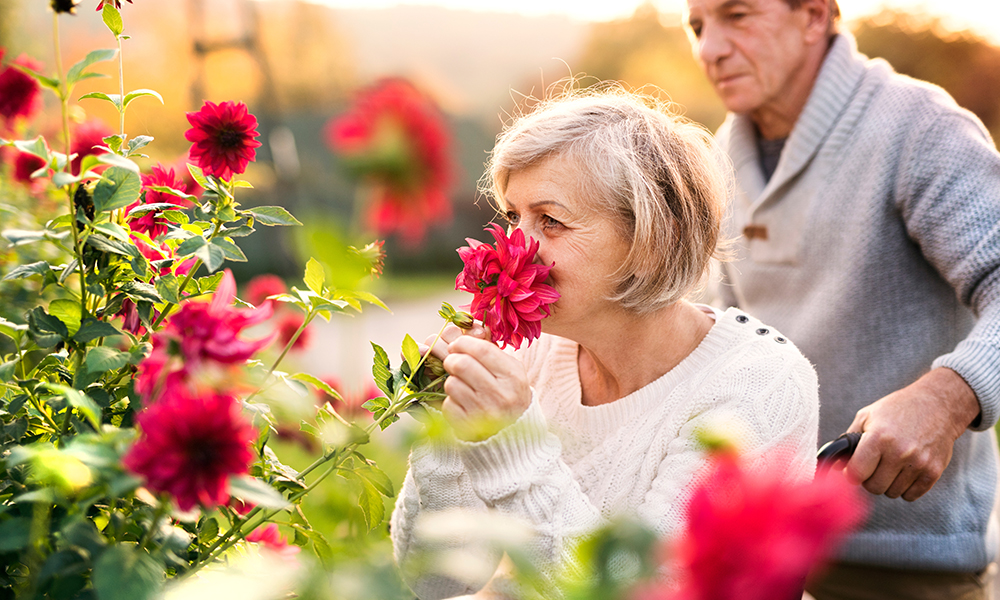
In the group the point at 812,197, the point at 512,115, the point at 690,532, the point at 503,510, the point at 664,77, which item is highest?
the point at 690,532

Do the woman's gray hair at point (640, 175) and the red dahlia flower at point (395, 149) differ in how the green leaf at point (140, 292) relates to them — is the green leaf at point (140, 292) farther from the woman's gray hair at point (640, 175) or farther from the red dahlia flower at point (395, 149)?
the woman's gray hair at point (640, 175)

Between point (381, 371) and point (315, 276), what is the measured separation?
0.63ft

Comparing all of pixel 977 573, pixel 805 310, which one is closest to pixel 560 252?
pixel 805 310

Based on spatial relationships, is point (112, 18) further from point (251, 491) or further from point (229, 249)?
point (251, 491)

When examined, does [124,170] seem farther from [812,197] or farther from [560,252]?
[812,197]

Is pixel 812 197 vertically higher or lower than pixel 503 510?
higher

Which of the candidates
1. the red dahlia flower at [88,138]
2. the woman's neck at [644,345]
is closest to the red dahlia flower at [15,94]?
the red dahlia flower at [88,138]

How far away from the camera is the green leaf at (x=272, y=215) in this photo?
1105 millimetres

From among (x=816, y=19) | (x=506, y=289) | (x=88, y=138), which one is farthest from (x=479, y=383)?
(x=816, y=19)

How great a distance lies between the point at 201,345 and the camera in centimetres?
64

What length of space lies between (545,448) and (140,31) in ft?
55.9

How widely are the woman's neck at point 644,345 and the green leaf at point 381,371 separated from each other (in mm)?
730

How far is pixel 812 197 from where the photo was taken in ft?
7.57

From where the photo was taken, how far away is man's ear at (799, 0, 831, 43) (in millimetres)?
2367
